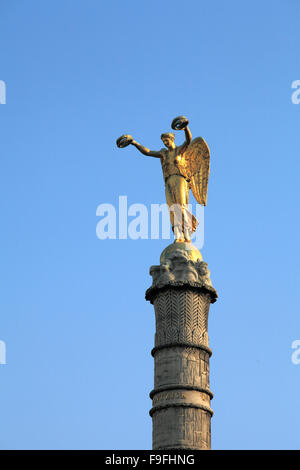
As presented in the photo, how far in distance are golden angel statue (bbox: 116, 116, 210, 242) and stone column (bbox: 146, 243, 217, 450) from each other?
96 cm

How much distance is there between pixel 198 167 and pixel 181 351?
6121 millimetres

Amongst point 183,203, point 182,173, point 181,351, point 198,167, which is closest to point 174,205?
point 183,203

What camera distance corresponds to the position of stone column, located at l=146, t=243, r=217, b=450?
83.4 ft

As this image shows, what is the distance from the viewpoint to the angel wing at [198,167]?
95.9 feet

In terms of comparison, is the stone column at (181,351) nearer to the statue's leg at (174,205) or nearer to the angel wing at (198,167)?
the statue's leg at (174,205)

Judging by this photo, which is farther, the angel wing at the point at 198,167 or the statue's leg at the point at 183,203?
the angel wing at the point at 198,167

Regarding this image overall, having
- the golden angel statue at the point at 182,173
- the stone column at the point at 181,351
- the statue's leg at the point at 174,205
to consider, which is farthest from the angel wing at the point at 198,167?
the stone column at the point at 181,351

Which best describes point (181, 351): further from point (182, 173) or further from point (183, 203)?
point (182, 173)

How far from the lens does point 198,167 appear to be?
1158 inches

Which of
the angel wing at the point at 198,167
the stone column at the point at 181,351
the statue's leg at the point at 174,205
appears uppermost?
the angel wing at the point at 198,167

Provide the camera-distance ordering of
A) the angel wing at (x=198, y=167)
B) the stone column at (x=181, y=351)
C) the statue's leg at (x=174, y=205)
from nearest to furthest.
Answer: the stone column at (x=181, y=351) < the statue's leg at (x=174, y=205) < the angel wing at (x=198, y=167)

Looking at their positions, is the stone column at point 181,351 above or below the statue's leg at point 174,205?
below
